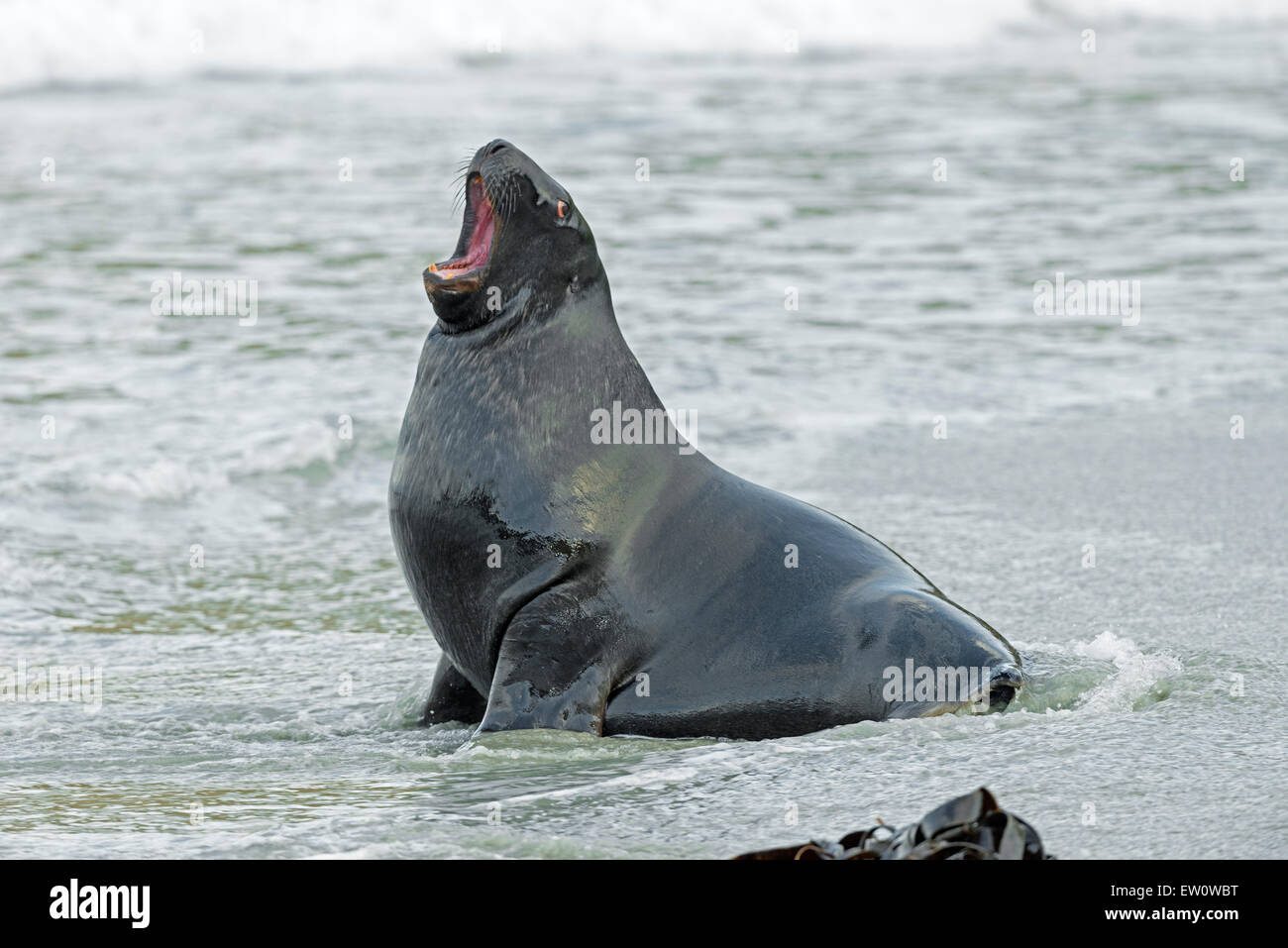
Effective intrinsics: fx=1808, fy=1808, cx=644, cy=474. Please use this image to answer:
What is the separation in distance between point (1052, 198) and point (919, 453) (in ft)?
22.2

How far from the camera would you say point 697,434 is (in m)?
8.32

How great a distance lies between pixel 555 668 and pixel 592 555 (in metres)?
0.29

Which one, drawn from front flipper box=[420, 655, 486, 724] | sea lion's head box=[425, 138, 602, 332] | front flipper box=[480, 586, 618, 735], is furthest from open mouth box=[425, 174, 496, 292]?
front flipper box=[420, 655, 486, 724]

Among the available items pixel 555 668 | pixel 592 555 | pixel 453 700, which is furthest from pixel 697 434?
pixel 555 668

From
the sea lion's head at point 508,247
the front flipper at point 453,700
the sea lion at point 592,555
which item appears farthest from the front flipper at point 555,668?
the sea lion's head at point 508,247

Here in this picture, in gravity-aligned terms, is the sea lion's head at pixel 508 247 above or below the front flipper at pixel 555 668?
above

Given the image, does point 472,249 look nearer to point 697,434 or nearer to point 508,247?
point 508,247

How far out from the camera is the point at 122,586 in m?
6.23

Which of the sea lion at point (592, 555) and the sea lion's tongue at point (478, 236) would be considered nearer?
the sea lion at point (592, 555)

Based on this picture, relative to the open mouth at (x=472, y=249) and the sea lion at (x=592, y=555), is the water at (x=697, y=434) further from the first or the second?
the open mouth at (x=472, y=249)

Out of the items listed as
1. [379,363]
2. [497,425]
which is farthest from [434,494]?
[379,363]

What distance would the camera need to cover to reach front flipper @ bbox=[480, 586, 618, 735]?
4184 mm

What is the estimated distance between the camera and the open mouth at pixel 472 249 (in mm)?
4477

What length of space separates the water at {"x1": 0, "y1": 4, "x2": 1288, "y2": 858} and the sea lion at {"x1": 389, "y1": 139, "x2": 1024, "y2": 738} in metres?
0.13
